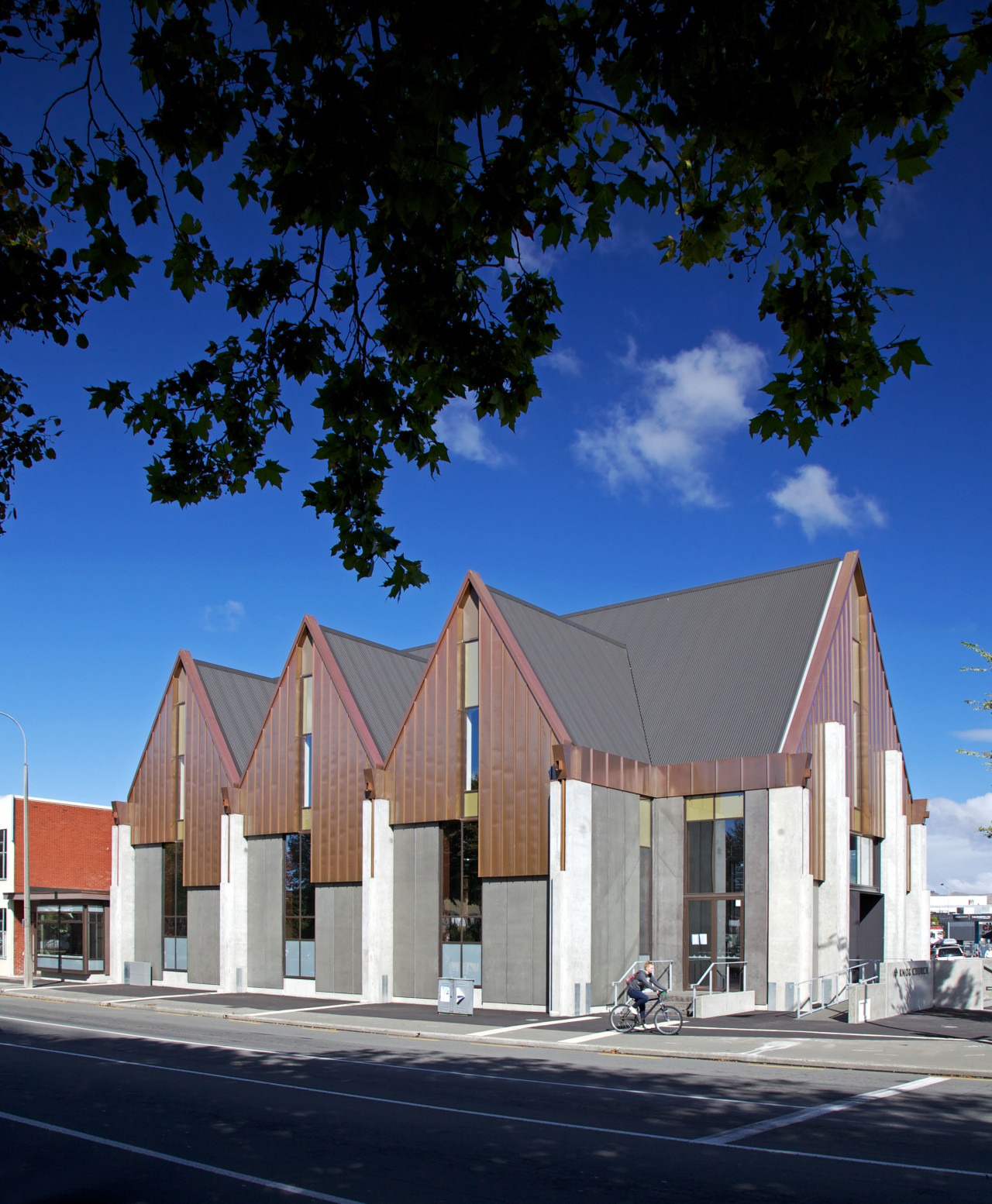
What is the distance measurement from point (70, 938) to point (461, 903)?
24.1 m

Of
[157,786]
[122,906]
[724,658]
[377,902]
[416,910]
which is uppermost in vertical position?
[724,658]

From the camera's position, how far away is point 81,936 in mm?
45094

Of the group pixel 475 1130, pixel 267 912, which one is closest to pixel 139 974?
pixel 267 912

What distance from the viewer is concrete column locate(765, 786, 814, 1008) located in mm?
26656

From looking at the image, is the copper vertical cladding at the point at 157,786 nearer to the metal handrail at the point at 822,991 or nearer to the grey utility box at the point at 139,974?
the grey utility box at the point at 139,974

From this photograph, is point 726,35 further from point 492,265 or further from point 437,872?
point 437,872

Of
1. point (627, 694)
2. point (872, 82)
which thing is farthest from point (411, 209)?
point (627, 694)

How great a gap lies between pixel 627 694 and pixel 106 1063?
19448 millimetres

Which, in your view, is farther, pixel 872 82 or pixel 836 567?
pixel 836 567

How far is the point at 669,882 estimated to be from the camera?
2986 cm

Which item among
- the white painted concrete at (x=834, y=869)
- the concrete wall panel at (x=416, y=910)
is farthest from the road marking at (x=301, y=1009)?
the white painted concrete at (x=834, y=869)

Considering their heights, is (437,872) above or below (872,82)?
below

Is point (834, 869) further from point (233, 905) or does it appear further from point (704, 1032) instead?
point (233, 905)

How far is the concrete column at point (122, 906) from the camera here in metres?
41.4
